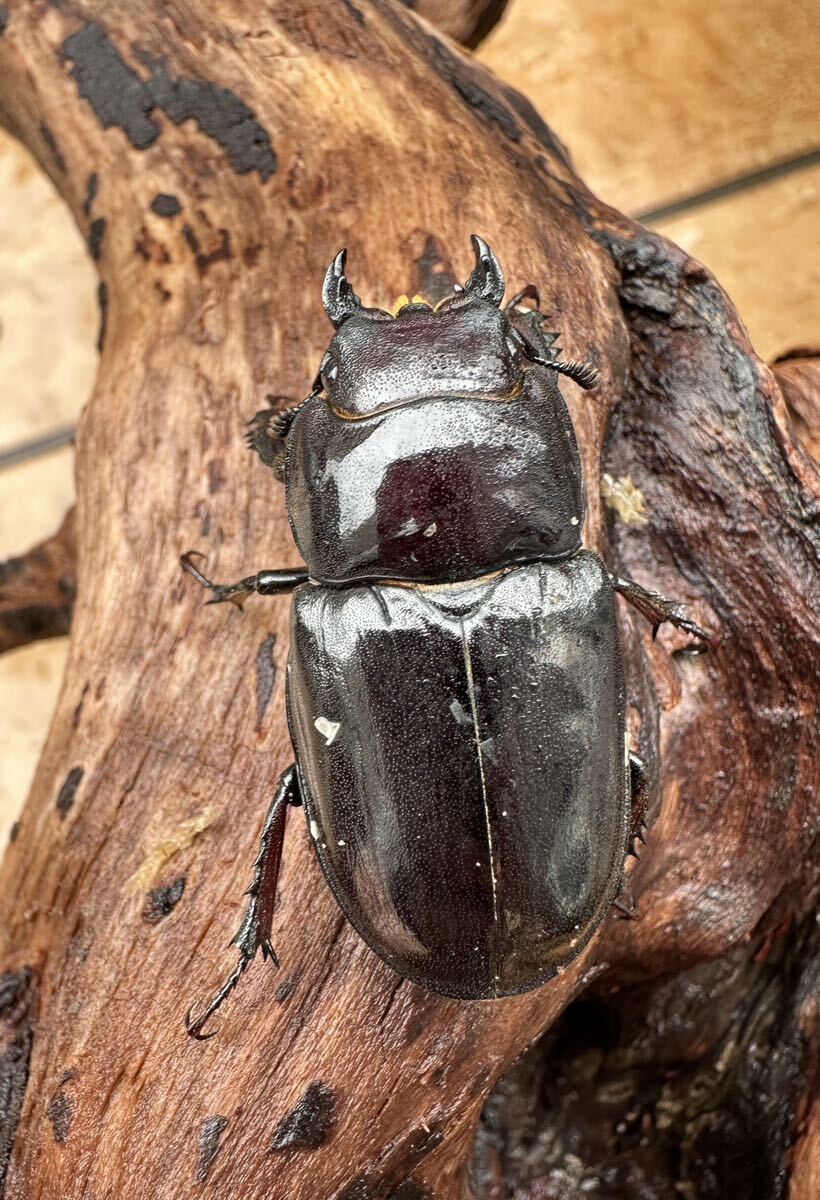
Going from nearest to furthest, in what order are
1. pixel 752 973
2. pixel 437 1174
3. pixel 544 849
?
pixel 544 849 → pixel 437 1174 → pixel 752 973

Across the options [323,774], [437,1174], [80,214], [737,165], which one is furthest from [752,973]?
[737,165]

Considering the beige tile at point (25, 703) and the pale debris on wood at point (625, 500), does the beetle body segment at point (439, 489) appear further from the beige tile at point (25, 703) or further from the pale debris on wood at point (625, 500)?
the beige tile at point (25, 703)

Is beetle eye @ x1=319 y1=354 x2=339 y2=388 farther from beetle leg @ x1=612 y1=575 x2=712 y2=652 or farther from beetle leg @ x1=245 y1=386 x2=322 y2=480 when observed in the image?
beetle leg @ x1=612 y1=575 x2=712 y2=652

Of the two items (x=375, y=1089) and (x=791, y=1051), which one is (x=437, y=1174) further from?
(x=791, y=1051)

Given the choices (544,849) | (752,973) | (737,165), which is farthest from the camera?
(737,165)

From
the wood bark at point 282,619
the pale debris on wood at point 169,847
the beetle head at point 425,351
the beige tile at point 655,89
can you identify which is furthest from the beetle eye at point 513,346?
the beige tile at point 655,89

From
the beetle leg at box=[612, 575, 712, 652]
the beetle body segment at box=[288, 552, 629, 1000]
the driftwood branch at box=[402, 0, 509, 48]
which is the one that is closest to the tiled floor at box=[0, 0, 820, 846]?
the driftwood branch at box=[402, 0, 509, 48]

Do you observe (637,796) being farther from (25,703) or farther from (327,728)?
(25,703)

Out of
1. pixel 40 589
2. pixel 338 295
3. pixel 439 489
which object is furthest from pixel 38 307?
pixel 439 489
